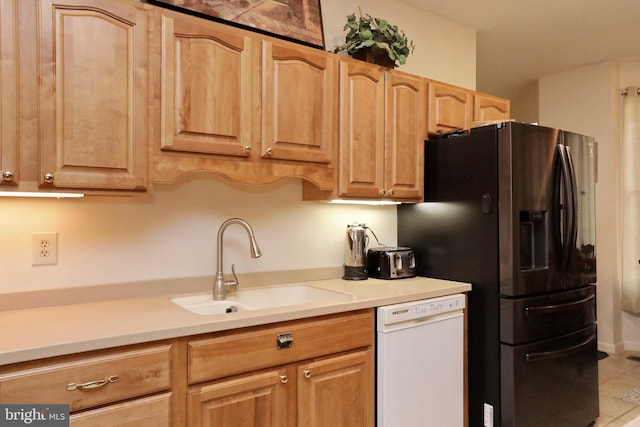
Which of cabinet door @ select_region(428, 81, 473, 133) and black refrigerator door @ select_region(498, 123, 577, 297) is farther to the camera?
cabinet door @ select_region(428, 81, 473, 133)

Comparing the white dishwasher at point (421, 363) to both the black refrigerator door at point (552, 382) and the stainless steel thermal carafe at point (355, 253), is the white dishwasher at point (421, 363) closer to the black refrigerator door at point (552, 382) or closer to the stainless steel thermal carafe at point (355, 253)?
the black refrigerator door at point (552, 382)

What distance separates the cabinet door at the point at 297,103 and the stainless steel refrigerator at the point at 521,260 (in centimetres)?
81

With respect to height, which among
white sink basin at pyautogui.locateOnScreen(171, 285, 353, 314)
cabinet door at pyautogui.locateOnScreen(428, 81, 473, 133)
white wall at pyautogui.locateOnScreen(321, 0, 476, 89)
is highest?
white wall at pyautogui.locateOnScreen(321, 0, 476, 89)

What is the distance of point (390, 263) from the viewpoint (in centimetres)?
243

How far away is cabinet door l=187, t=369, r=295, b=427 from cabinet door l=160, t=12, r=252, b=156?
0.92 metres

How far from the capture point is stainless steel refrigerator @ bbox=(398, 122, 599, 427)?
2.17 metres

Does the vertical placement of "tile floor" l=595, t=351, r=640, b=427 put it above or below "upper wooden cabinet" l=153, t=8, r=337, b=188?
below

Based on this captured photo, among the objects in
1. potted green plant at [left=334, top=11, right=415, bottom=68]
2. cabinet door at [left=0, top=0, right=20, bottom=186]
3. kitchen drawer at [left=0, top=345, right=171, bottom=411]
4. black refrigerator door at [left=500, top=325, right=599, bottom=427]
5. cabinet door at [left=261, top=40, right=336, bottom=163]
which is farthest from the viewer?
potted green plant at [left=334, top=11, right=415, bottom=68]

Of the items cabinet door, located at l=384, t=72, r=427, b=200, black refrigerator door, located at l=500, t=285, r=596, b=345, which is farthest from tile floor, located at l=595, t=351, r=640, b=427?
cabinet door, located at l=384, t=72, r=427, b=200

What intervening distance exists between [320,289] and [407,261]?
606mm

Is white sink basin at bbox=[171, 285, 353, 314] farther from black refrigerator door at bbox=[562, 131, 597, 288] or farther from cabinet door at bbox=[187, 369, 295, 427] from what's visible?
black refrigerator door at bbox=[562, 131, 597, 288]

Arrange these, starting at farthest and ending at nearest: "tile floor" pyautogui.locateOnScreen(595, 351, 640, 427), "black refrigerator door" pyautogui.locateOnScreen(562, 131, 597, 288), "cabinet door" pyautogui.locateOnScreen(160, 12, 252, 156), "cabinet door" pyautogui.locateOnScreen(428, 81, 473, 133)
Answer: "tile floor" pyautogui.locateOnScreen(595, 351, 640, 427)
"cabinet door" pyautogui.locateOnScreen(428, 81, 473, 133)
"black refrigerator door" pyautogui.locateOnScreen(562, 131, 597, 288)
"cabinet door" pyautogui.locateOnScreen(160, 12, 252, 156)

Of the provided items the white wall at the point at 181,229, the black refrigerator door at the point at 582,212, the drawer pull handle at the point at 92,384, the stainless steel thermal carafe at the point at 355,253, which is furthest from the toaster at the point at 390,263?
the drawer pull handle at the point at 92,384

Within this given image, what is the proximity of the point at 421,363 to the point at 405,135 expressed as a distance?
1.23 m
